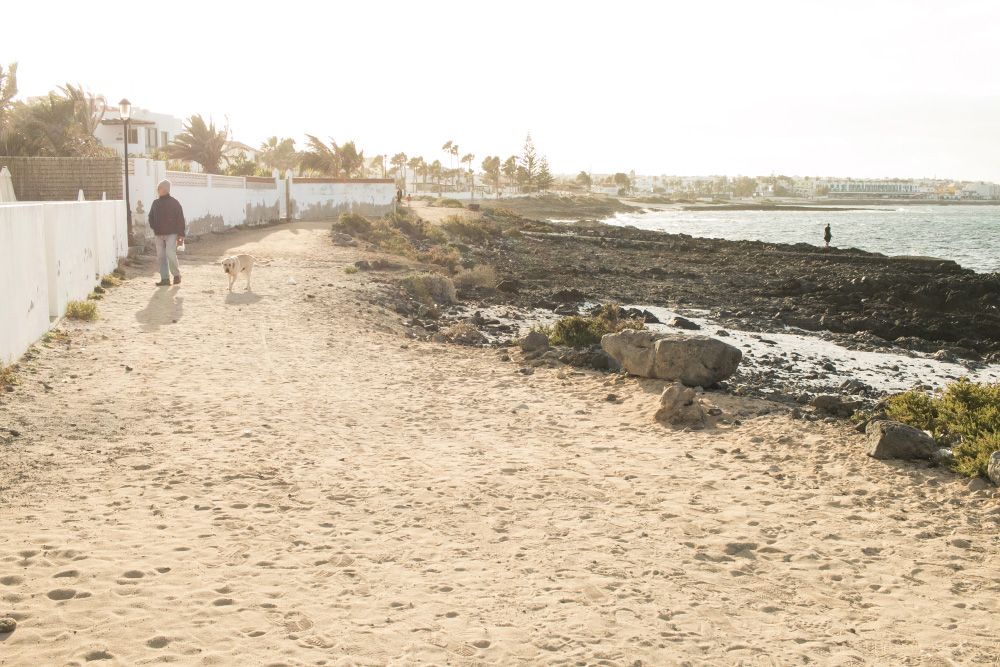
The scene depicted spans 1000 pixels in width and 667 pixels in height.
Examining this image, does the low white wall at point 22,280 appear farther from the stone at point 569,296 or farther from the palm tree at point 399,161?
the palm tree at point 399,161

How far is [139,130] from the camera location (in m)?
51.5

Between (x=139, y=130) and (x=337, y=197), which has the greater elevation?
(x=139, y=130)

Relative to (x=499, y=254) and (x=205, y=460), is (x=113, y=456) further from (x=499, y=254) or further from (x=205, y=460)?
(x=499, y=254)

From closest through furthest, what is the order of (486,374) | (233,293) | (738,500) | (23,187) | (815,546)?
(815,546), (738,500), (486,374), (233,293), (23,187)

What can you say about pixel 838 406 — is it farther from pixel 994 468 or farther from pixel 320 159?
pixel 320 159

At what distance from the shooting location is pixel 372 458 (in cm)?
662

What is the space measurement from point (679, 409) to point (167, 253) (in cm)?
967

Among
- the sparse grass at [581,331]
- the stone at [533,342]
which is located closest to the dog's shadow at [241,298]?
the stone at [533,342]

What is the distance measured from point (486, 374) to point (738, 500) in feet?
14.9

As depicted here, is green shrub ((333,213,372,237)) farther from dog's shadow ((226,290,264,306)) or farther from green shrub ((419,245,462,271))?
dog's shadow ((226,290,264,306))

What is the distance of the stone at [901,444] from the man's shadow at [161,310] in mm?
8738

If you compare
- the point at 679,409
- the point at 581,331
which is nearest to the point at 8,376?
the point at 679,409

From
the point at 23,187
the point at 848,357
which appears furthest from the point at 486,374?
the point at 23,187

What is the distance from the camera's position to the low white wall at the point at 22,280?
24.9ft
